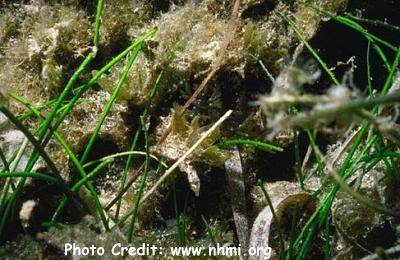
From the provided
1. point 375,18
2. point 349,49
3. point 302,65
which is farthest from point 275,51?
point 375,18

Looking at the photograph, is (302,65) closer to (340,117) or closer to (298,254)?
(298,254)

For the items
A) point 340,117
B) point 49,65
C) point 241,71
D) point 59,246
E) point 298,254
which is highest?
point 49,65

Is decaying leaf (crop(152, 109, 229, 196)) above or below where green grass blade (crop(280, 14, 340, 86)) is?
below

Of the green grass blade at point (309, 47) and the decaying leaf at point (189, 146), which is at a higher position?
the green grass blade at point (309, 47)

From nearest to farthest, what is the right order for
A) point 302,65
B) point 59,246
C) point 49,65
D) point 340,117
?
1. point 340,117
2. point 59,246
3. point 302,65
4. point 49,65

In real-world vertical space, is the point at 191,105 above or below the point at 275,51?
below

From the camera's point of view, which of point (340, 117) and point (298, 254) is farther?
point (298, 254)

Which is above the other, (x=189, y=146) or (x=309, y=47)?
(x=309, y=47)

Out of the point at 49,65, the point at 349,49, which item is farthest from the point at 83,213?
the point at 349,49

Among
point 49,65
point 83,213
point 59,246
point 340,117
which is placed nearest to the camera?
point 340,117
